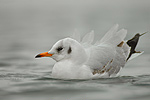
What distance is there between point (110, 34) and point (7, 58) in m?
4.17

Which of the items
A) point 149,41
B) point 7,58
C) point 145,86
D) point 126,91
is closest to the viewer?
point 126,91

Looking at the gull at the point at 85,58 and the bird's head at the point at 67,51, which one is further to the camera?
the bird's head at the point at 67,51

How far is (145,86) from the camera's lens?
26.1ft

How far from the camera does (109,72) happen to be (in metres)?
9.09

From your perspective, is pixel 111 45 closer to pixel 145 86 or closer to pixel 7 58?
pixel 145 86

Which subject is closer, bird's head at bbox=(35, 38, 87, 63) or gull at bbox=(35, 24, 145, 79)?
gull at bbox=(35, 24, 145, 79)

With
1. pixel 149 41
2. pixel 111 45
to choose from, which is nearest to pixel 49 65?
pixel 111 45

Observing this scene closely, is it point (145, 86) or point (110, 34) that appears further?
point (110, 34)

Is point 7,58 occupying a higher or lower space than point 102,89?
higher

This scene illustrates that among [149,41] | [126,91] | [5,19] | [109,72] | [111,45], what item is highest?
[5,19]

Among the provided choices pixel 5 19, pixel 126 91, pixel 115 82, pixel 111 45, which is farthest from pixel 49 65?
pixel 5 19

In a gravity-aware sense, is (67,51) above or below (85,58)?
above

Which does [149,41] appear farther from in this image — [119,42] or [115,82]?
[115,82]

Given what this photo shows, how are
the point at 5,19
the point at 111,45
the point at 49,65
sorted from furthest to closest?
the point at 5,19, the point at 49,65, the point at 111,45
